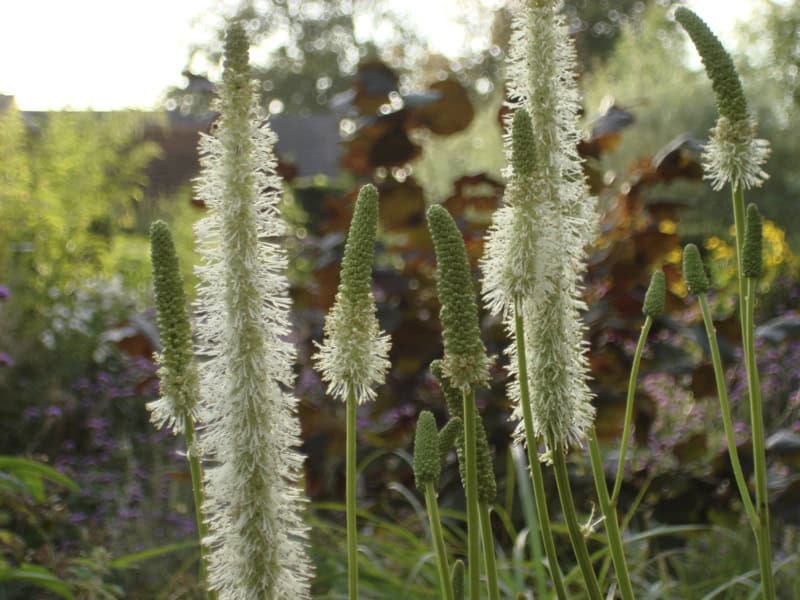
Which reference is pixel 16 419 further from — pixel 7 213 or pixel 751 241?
pixel 751 241

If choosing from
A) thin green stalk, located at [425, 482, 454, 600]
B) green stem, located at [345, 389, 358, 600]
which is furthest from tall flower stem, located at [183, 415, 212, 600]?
thin green stalk, located at [425, 482, 454, 600]

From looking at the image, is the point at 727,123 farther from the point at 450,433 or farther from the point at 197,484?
the point at 197,484

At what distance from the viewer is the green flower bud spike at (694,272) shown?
1485 millimetres

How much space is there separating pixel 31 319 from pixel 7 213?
0.84 m

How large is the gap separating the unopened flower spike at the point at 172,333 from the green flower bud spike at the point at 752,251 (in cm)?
83

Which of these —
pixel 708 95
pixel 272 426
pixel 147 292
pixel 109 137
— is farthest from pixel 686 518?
pixel 708 95

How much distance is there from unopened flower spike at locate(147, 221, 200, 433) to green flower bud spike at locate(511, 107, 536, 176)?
0.44m

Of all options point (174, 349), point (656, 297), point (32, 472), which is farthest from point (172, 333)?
point (32, 472)

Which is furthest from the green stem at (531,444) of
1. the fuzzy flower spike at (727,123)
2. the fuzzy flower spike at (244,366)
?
the fuzzy flower spike at (727,123)

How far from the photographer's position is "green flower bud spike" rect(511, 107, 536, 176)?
1152 millimetres

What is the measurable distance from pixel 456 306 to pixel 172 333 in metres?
0.36

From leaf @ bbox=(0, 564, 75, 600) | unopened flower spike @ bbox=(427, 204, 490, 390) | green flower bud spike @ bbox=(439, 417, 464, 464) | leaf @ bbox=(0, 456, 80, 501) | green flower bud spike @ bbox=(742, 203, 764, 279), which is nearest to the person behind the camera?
unopened flower spike @ bbox=(427, 204, 490, 390)

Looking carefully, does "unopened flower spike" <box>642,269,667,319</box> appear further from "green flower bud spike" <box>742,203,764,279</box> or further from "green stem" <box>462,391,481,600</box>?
"green stem" <box>462,391,481,600</box>

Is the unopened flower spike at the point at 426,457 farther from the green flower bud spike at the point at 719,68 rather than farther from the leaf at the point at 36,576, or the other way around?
the leaf at the point at 36,576
